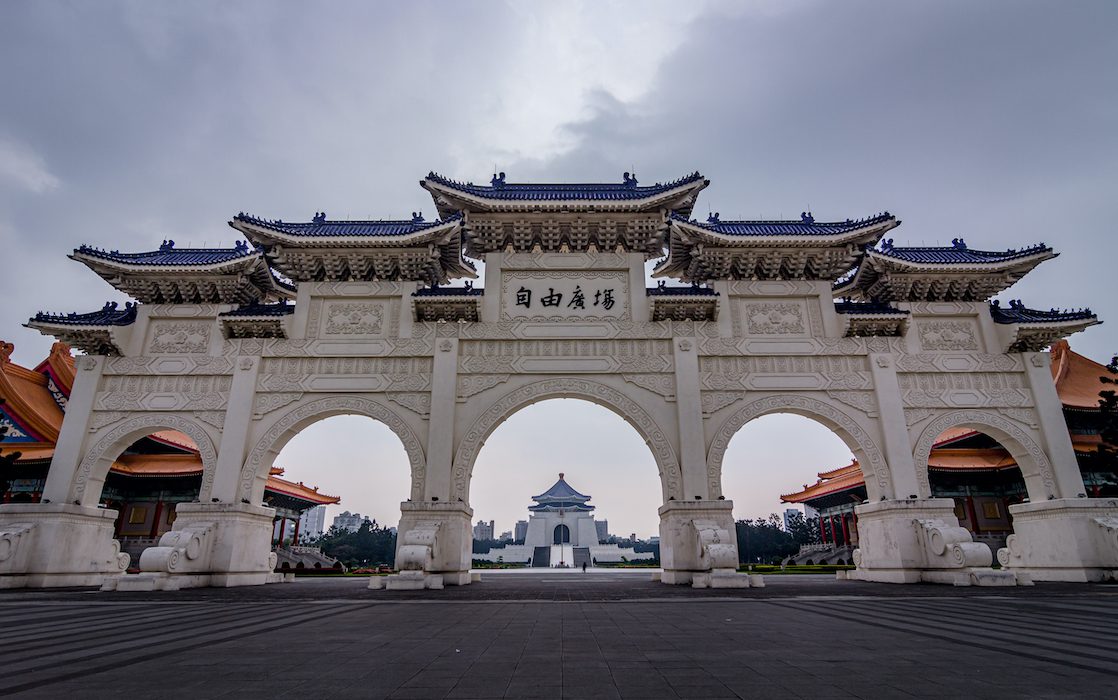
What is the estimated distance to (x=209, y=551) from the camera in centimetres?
1277

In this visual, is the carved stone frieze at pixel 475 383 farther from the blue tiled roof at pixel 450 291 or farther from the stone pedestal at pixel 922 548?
the stone pedestal at pixel 922 548

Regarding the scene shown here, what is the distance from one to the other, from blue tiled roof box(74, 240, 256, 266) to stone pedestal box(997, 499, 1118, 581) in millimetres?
19864

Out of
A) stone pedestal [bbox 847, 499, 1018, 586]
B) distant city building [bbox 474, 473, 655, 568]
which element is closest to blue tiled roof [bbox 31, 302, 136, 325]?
stone pedestal [bbox 847, 499, 1018, 586]

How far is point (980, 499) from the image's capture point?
2048 cm

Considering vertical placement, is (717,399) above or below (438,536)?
above

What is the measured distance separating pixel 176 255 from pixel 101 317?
2.32 metres

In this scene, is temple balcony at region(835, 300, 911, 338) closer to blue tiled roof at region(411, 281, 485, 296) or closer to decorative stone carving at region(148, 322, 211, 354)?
blue tiled roof at region(411, 281, 485, 296)

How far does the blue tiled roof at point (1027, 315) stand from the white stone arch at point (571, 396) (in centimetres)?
921

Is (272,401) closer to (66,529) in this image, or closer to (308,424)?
(308,424)

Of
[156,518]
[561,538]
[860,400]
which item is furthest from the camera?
[561,538]

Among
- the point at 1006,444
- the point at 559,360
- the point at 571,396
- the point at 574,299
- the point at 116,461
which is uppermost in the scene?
the point at 574,299

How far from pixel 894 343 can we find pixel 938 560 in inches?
202

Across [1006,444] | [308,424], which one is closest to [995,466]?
[1006,444]

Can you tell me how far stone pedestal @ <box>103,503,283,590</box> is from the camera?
38.4 ft
